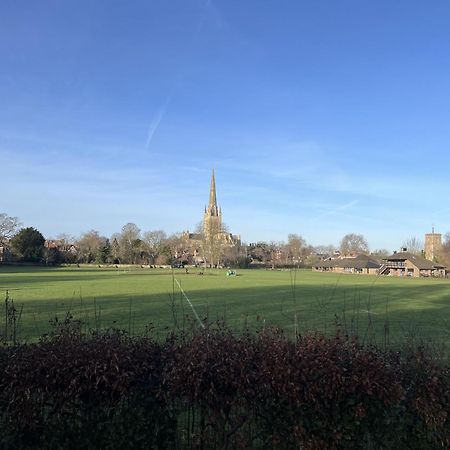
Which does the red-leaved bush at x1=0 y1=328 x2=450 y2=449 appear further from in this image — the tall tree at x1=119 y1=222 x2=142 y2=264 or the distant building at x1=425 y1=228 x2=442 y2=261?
the distant building at x1=425 y1=228 x2=442 y2=261

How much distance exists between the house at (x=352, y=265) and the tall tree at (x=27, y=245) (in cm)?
8142

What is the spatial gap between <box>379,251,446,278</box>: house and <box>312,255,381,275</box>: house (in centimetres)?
722

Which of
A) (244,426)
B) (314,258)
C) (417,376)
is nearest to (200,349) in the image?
(244,426)

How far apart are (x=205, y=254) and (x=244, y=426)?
125597 millimetres

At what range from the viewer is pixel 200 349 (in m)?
4.03

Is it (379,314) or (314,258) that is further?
(314,258)

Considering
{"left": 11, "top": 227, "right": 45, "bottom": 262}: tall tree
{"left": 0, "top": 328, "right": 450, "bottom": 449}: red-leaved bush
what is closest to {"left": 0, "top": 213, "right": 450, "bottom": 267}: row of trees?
{"left": 11, "top": 227, "right": 45, "bottom": 262}: tall tree

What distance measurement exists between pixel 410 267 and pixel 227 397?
385 feet

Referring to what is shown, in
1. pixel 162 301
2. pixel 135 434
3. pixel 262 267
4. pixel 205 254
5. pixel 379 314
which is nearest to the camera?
pixel 135 434

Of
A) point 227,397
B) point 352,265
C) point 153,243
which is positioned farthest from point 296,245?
point 227,397

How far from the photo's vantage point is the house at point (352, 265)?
420ft

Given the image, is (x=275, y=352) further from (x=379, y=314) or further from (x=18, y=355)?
(x=379, y=314)

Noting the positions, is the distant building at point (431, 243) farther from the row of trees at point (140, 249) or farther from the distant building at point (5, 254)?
the distant building at point (5, 254)

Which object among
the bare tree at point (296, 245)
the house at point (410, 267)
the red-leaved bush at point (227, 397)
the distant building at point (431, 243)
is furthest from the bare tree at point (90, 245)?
the red-leaved bush at point (227, 397)
